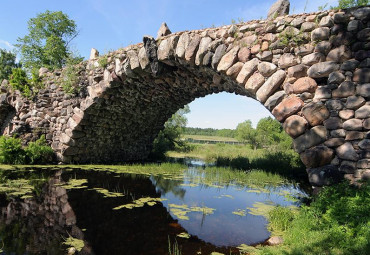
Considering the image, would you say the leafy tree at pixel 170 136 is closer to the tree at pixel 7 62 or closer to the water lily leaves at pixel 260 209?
the water lily leaves at pixel 260 209

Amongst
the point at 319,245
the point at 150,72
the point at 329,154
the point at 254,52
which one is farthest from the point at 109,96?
the point at 319,245

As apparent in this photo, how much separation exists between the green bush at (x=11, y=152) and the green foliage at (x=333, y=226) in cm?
811

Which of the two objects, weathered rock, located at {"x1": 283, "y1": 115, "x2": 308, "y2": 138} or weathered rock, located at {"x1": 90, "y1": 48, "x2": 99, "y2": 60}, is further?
weathered rock, located at {"x1": 90, "y1": 48, "x2": 99, "y2": 60}

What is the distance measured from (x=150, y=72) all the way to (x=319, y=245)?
5.90 m

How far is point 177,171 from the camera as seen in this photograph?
837cm

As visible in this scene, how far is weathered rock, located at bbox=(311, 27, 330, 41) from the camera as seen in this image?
4.01 meters

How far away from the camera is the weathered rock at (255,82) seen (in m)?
4.63

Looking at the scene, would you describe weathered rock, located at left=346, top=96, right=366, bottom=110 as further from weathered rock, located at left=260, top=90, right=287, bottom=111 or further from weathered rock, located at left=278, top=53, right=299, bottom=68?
weathered rock, located at left=278, top=53, right=299, bottom=68

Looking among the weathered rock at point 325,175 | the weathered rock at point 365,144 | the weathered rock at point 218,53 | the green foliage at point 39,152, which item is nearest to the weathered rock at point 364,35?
the weathered rock at point 365,144

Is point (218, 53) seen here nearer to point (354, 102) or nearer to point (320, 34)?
point (320, 34)

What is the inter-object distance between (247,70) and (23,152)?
7.77 metres

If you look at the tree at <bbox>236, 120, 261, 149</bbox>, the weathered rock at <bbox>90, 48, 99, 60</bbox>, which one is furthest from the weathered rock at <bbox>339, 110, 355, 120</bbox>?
the tree at <bbox>236, 120, 261, 149</bbox>

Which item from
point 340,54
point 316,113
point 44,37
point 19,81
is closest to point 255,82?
point 316,113

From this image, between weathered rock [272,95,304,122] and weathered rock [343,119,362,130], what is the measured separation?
2.39 ft
